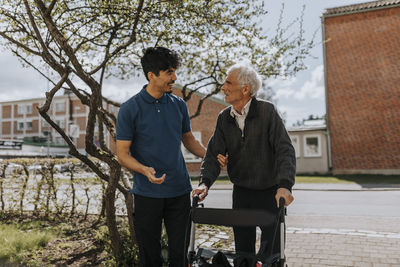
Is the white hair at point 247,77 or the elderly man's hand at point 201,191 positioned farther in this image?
the white hair at point 247,77

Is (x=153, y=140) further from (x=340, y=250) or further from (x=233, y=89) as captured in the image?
(x=340, y=250)

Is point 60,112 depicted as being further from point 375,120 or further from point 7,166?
point 7,166

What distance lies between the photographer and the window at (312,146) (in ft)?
88.3

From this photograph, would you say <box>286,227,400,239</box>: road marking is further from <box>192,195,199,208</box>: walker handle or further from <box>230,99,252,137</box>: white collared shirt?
<box>192,195,199,208</box>: walker handle

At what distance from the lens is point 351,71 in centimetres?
2566

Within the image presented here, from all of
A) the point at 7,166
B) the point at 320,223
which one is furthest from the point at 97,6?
the point at 320,223

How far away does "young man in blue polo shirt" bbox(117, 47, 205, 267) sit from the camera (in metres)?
2.73

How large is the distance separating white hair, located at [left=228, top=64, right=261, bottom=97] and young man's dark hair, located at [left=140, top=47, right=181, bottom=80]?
1.57 feet

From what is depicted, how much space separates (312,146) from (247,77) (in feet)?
84.5

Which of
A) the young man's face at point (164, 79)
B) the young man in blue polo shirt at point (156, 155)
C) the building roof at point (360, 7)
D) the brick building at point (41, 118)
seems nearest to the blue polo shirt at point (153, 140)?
the young man in blue polo shirt at point (156, 155)

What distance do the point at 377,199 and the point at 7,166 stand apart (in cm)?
1125

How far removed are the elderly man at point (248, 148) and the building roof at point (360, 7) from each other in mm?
26159

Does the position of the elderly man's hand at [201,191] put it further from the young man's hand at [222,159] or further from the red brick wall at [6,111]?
the red brick wall at [6,111]

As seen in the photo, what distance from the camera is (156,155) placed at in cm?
275
